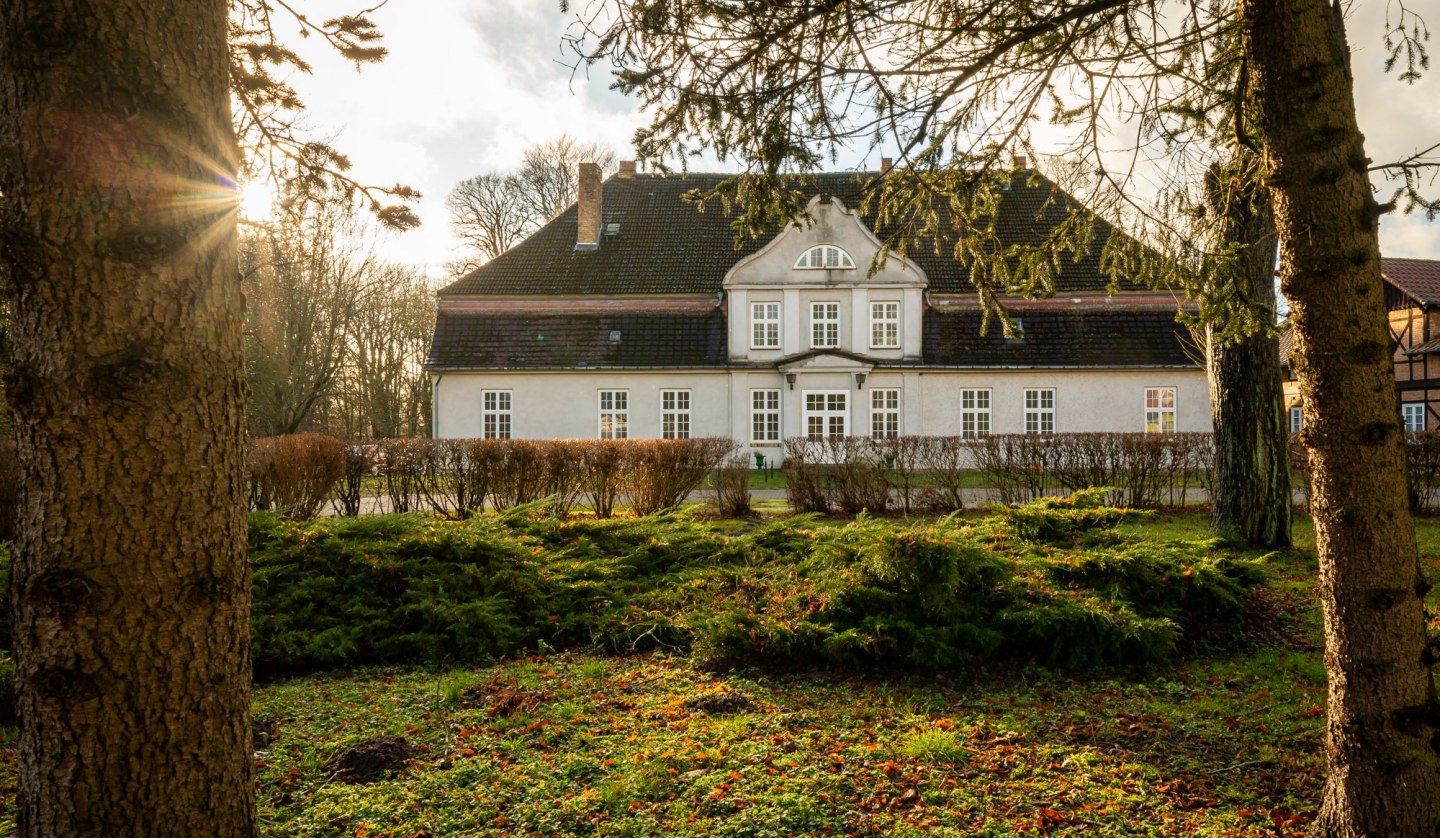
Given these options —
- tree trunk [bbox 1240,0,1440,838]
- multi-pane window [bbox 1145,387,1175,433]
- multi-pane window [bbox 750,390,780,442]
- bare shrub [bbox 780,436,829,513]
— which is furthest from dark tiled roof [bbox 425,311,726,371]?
tree trunk [bbox 1240,0,1440,838]

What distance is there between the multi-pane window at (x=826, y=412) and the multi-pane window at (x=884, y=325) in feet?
6.26

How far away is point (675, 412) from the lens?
25312mm

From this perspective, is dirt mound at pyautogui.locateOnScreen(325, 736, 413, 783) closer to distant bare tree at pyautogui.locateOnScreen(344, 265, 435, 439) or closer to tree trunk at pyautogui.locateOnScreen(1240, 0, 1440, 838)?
tree trunk at pyautogui.locateOnScreen(1240, 0, 1440, 838)

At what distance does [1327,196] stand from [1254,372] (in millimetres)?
6845

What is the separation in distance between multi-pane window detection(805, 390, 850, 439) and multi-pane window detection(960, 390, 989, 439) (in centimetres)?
336

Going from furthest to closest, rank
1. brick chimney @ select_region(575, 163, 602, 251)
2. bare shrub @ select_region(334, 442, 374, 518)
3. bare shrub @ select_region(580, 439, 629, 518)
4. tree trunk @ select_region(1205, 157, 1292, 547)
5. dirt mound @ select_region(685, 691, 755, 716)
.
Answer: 1. brick chimney @ select_region(575, 163, 602, 251)
2. bare shrub @ select_region(334, 442, 374, 518)
3. bare shrub @ select_region(580, 439, 629, 518)
4. tree trunk @ select_region(1205, 157, 1292, 547)
5. dirt mound @ select_region(685, 691, 755, 716)

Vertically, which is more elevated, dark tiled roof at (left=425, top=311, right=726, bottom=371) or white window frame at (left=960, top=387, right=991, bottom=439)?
dark tiled roof at (left=425, top=311, right=726, bottom=371)

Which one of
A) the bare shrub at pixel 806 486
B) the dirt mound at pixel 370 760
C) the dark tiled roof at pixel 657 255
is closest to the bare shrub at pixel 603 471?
the bare shrub at pixel 806 486

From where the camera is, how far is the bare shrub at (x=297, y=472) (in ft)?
38.7

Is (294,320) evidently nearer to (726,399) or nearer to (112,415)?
(726,399)

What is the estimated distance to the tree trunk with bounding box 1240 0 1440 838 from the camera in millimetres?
2814

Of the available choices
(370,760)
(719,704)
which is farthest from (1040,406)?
(370,760)

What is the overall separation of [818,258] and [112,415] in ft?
79.8

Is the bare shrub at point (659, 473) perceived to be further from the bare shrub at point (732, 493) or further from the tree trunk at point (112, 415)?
the tree trunk at point (112, 415)
